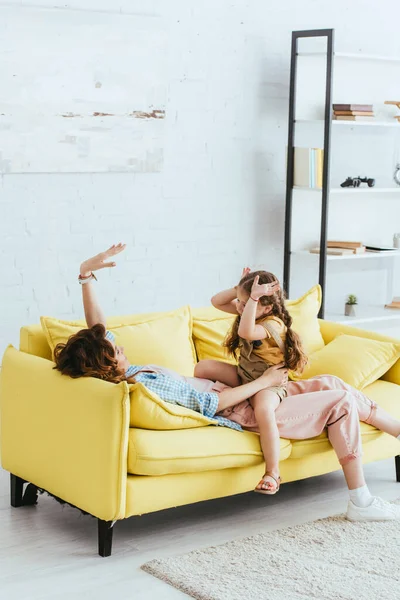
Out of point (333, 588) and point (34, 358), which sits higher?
point (34, 358)

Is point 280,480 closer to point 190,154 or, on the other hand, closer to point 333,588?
point 333,588

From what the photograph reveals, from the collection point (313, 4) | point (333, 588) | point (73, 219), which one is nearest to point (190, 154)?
point (73, 219)

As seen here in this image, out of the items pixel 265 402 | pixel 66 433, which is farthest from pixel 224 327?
pixel 66 433

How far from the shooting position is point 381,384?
400cm

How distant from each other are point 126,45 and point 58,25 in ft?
1.33

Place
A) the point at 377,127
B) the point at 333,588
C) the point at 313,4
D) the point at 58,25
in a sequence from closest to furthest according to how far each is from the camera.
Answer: the point at 333,588
the point at 58,25
the point at 313,4
the point at 377,127

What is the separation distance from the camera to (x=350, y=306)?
591 cm

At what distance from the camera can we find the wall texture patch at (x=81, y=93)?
467 cm

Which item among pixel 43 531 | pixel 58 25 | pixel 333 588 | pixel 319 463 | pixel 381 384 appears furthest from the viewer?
pixel 58 25

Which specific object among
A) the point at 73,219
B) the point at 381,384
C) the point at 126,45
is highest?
the point at 126,45

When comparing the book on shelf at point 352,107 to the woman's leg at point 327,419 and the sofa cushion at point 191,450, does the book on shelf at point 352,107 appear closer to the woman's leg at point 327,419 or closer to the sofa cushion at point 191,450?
the woman's leg at point 327,419

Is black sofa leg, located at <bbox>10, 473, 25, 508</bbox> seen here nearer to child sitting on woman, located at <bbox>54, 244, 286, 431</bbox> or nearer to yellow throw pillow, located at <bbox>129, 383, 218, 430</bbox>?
child sitting on woman, located at <bbox>54, 244, 286, 431</bbox>

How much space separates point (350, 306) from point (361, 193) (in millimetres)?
720

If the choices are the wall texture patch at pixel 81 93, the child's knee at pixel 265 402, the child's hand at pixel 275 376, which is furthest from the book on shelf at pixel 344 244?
the child's knee at pixel 265 402
